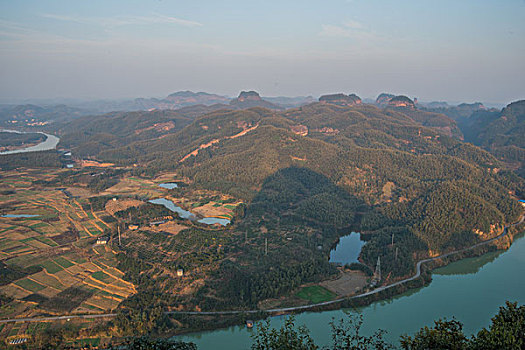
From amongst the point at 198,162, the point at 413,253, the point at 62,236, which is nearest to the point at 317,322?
the point at 413,253

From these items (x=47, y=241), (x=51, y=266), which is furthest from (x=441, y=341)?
(x=47, y=241)

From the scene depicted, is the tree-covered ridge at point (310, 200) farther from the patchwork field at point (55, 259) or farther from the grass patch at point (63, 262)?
the grass patch at point (63, 262)

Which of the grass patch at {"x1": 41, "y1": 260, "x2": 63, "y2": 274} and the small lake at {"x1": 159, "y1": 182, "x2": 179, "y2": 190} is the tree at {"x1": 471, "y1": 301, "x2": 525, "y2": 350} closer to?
the grass patch at {"x1": 41, "y1": 260, "x2": 63, "y2": 274}

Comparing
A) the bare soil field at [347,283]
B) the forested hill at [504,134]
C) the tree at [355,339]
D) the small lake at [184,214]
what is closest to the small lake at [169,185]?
the small lake at [184,214]

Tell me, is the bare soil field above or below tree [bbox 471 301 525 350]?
below

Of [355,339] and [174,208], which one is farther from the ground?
[355,339]

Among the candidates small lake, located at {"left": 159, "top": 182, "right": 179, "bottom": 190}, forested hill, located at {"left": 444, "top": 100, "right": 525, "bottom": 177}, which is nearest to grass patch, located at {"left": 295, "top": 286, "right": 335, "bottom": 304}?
small lake, located at {"left": 159, "top": 182, "right": 179, "bottom": 190}

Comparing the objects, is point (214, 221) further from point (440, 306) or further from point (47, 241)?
point (440, 306)

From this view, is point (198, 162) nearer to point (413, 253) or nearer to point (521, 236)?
point (413, 253)
